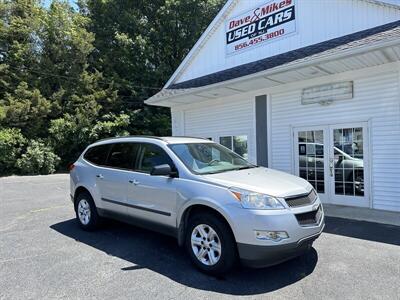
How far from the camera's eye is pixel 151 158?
5594mm

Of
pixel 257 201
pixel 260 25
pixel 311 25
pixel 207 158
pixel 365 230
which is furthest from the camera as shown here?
pixel 260 25

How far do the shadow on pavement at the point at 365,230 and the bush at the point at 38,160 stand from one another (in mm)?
17610

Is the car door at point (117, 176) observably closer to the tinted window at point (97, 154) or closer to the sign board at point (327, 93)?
the tinted window at point (97, 154)

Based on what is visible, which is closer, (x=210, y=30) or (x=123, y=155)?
(x=123, y=155)

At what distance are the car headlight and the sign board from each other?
5.38 meters

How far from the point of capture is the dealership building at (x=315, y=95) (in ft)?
25.8

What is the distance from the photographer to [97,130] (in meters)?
22.5

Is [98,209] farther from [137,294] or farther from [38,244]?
[137,294]

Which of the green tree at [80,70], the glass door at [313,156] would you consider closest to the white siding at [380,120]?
the glass door at [313,156]

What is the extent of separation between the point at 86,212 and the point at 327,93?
6.41 meters

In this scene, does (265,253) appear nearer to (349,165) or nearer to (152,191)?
(152,191)

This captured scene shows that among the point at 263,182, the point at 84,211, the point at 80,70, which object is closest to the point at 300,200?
the point at 263,182

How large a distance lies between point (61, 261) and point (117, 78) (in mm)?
22374

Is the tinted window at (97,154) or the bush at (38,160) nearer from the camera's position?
the tinted window at (97,154)
